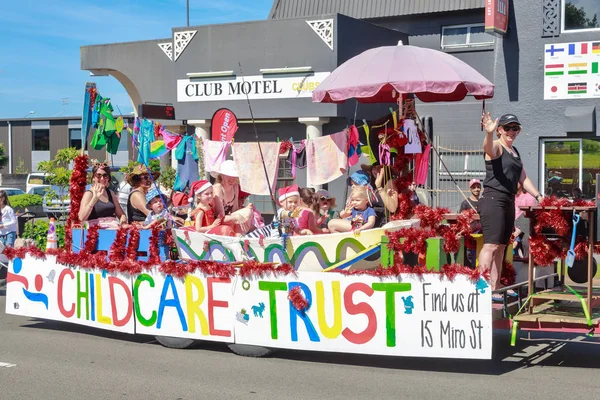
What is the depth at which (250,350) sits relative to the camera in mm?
7691

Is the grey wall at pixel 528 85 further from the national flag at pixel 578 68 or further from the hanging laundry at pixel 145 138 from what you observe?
the hanging laundry at pixel 145 138

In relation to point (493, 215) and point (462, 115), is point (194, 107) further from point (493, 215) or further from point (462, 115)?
point (493, 215)

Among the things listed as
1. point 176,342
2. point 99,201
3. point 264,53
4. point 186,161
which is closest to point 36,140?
A: point 264,53

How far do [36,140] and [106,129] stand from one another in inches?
1971

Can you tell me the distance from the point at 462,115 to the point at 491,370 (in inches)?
551

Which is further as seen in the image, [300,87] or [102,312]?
[300,87]

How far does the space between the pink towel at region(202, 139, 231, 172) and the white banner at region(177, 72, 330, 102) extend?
9.47m

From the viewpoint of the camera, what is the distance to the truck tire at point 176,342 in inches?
318

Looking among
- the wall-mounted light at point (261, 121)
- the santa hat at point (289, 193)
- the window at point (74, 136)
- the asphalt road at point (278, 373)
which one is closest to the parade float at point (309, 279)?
the asphalt road at point (278, 373)

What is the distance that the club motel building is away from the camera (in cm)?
1638

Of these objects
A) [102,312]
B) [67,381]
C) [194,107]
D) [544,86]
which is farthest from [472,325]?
[194,107]

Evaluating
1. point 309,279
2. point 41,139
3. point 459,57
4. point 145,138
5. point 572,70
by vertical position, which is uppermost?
point 459,57

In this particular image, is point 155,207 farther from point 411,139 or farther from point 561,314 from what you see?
point 561,314

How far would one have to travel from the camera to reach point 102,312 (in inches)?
335
